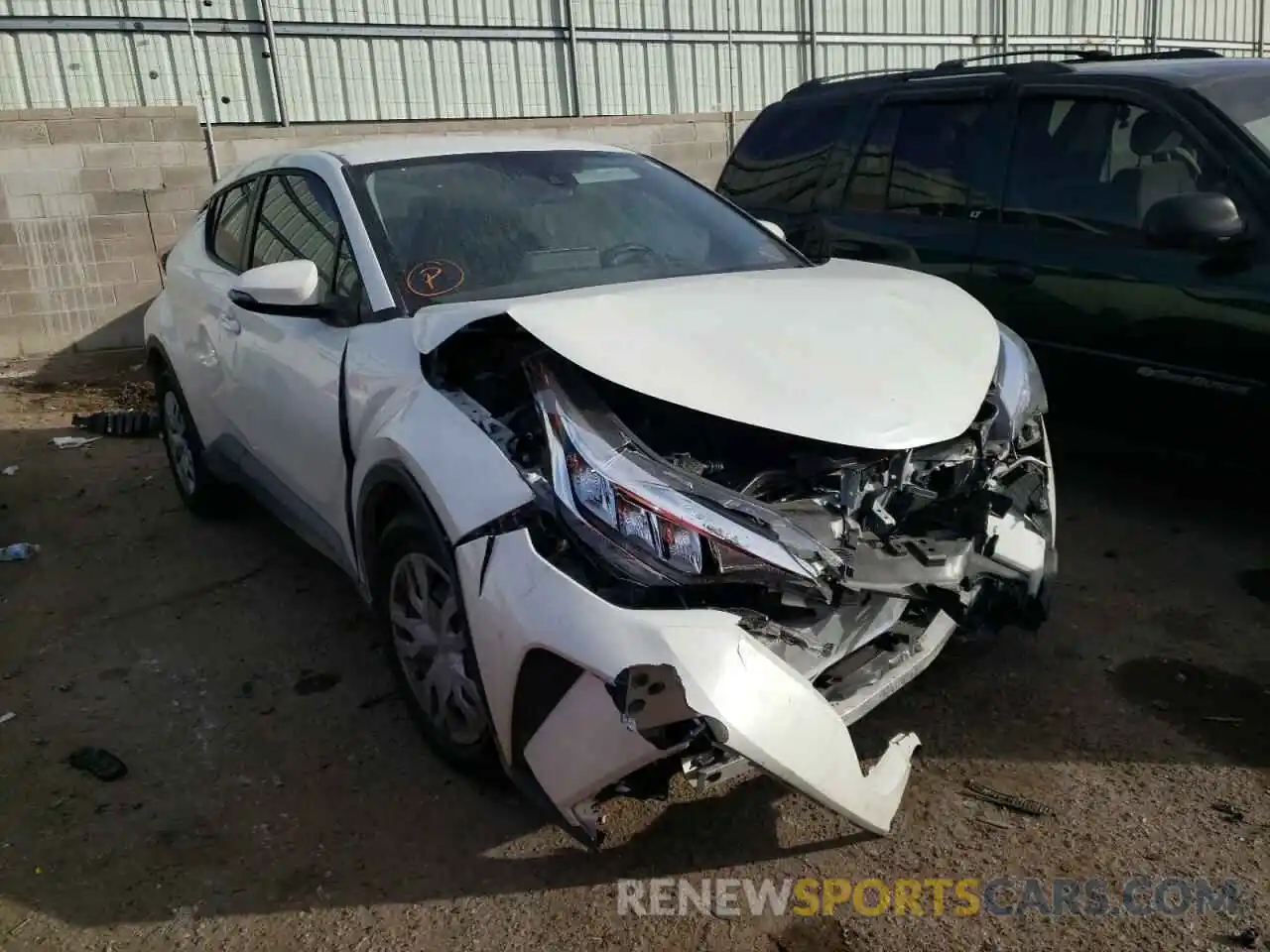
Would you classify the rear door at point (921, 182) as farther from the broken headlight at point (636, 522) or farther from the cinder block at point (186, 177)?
the cinder block at point (186, 177)

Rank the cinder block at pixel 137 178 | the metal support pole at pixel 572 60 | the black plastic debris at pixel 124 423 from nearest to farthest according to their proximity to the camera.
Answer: the black plastic debris at pixel 124 423, the cinder block at pixel 137 178, the metal support pole at pixel 572 60

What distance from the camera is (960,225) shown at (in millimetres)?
4965

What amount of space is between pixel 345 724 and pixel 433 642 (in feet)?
2.06

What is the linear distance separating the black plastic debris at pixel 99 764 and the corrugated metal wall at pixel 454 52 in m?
8.59

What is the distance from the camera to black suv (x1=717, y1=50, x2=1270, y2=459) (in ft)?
13.0

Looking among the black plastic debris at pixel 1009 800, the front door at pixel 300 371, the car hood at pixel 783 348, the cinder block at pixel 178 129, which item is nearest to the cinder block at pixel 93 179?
the cinder block at pixel 178 129

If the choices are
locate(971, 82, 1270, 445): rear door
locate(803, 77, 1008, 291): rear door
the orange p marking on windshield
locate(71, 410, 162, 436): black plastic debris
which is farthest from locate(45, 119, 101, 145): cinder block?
locate(971, 82, 1270, 445): rear door

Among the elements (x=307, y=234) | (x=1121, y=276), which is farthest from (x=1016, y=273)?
(x=307, y=234)

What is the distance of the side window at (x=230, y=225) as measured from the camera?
14.8ft

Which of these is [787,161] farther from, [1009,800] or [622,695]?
[622,695]

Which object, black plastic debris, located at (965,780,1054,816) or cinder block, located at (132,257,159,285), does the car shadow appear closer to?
black plastic debris, located at (965,780,1054,816)

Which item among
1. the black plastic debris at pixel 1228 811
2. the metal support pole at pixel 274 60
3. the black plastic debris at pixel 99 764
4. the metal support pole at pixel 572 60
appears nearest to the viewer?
the black plastic debris at pixel 1228 811

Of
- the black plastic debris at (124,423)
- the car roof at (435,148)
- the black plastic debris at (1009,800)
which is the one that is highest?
the car roof at (435,148)

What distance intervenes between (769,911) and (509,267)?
2.03 metres
